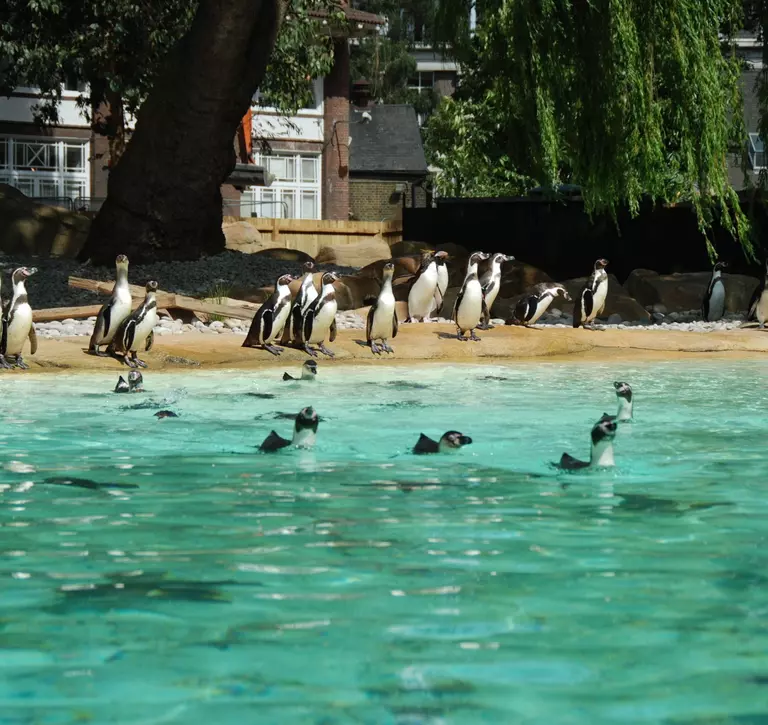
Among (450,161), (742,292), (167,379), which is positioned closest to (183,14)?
(742,292)

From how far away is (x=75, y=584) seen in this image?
18.1ft

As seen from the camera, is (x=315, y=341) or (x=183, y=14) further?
(x=183, y=14)

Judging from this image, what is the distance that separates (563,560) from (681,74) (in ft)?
38.5

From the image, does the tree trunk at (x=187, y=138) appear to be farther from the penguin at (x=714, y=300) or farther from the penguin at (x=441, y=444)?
the penguin at (x=441, y=444)

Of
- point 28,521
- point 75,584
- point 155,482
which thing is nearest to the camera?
point 75,584

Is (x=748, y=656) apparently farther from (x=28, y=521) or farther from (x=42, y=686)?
(x=28, y=521)

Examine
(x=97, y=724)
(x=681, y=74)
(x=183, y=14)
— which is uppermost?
(x=183, y=14)

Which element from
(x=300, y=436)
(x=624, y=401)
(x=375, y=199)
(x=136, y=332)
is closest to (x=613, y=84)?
(x=136, y=332)

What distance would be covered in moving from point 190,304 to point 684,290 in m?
8.93

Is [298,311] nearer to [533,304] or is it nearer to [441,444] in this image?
[533,304]

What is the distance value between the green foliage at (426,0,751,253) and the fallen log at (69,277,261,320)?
426 centimetres

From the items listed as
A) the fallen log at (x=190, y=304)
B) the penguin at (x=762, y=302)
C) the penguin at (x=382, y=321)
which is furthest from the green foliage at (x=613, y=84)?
the fallen log at (x=190, y=304)

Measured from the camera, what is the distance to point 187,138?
21.3m

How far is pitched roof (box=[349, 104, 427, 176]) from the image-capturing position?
189ft
